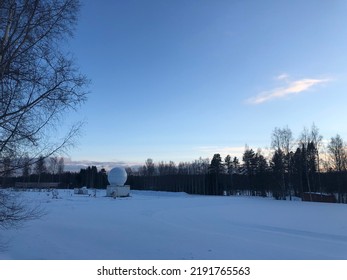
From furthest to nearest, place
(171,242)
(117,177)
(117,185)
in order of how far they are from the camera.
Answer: (117,177) < (117,185) < (171,242)

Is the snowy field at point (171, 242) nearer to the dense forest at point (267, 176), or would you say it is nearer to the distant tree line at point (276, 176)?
the dense forest at point (267, 176)

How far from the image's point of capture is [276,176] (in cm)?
5109

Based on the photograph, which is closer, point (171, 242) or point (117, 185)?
point (171, 242)

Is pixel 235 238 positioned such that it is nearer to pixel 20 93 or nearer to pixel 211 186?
pixel 20 93

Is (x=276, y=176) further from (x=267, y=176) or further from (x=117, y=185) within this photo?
(x=117, y=185)

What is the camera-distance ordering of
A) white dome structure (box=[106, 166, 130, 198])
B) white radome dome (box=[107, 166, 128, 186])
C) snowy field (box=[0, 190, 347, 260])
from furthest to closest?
white radome dome (box=[107, 166, 128, 186]) < white dome structure (box=[106, 166, 130, 198]) < snowy field (box=[0, 190, 347, 260])

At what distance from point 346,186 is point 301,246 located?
43.2 m

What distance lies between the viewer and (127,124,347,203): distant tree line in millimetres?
49844

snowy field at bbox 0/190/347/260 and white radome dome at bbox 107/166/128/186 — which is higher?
white radome dome at bbox 107/166/128/186

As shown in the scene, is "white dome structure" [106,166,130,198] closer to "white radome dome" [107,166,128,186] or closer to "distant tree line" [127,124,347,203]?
"white radome dome" [107,166,128,186]

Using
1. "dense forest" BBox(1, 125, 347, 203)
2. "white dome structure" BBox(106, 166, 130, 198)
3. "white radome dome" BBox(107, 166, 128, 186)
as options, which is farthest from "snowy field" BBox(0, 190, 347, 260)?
"white radome dome" BBox(107, 166, 128, 186)

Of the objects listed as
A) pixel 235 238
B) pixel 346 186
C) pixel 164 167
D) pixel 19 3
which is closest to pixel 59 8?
pixel 19 3

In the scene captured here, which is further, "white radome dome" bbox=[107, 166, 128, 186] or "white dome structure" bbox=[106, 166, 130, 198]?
"white radome dome" bbox=[107, 166, 128, 186]

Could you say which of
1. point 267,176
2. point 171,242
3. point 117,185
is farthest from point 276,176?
point 171,242
